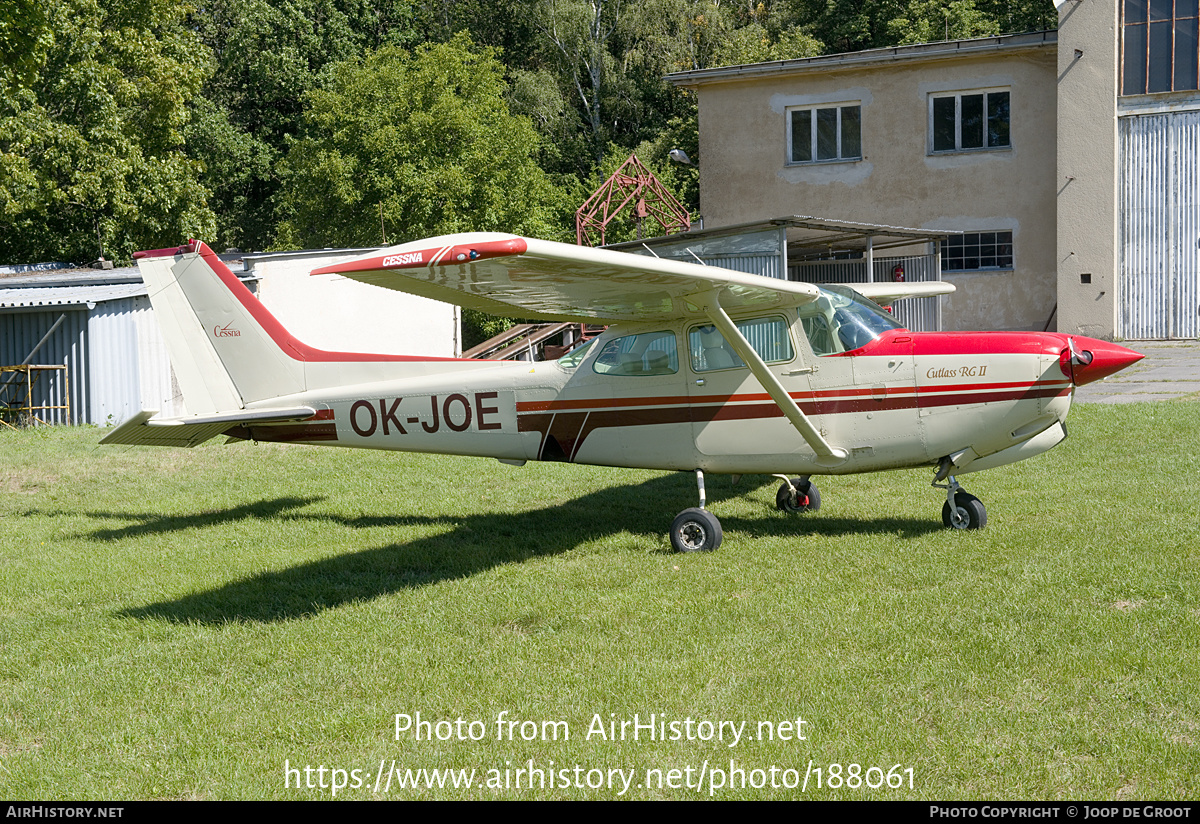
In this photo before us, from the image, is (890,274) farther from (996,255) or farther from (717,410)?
(717,410)

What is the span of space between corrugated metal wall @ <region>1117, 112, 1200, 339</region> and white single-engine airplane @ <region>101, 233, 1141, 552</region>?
1754cm

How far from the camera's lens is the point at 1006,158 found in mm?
24875

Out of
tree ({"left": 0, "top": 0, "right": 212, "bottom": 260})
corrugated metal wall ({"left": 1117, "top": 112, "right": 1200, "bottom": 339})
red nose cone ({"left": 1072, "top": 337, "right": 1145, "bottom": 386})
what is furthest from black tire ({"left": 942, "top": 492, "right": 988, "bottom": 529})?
tree ({"left": 0, "top": 0, "right": 212, "bottom": 260})

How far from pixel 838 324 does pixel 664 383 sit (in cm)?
160

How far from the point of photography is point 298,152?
34.6 m

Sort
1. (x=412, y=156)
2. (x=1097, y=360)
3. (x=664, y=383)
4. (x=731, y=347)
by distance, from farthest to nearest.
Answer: (x=412, y=156), (x=664, y=383), (x=731, y=347), (x=1097, y=360)

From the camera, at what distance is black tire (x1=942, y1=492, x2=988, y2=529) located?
27.2 feet

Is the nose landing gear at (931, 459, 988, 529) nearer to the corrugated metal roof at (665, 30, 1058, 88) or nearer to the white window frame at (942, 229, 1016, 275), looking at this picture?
the white window frame at (942, 229, 1016, 275)

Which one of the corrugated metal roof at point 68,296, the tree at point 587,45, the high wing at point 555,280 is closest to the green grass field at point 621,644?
the high wing at point 555,280

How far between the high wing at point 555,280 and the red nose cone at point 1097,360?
2090mm

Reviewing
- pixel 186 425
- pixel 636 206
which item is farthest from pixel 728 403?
pixel 636 206

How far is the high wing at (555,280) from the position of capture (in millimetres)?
5879

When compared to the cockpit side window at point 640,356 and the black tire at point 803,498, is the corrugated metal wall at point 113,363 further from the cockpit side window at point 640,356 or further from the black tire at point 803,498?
the black tire at point 803,498
